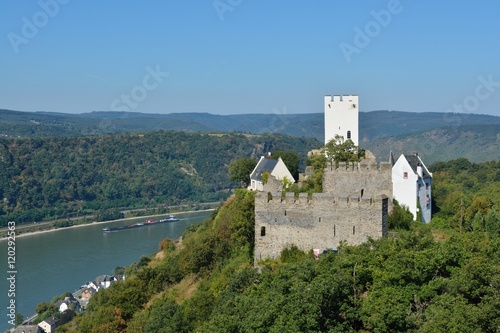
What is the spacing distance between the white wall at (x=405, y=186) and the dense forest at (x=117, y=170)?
216ft

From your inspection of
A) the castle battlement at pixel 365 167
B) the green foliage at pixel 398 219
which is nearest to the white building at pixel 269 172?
the castle battlement at pixel 365 167

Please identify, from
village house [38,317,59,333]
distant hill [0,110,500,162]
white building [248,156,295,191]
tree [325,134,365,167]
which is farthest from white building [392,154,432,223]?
distant hill [0,110,500,162]

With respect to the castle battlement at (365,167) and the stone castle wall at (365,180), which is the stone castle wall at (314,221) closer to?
the stone castle wall at (365,180)

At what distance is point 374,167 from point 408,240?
3.66m

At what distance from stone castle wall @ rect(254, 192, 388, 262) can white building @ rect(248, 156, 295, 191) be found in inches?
235

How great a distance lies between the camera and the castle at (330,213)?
15273 mm

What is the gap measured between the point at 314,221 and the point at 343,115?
7.64 metres

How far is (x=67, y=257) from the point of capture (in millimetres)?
54531

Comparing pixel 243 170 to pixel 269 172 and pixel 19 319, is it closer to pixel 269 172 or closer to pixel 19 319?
pixel 269 172

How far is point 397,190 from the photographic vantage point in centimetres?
1855

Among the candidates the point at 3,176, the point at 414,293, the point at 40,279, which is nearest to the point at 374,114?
the point at 3,176

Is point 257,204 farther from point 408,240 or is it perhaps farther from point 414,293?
point 414,293

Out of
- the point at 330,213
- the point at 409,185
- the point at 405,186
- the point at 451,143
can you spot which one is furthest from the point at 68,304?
the point at 451,143

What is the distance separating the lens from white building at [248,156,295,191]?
76.4 ft
